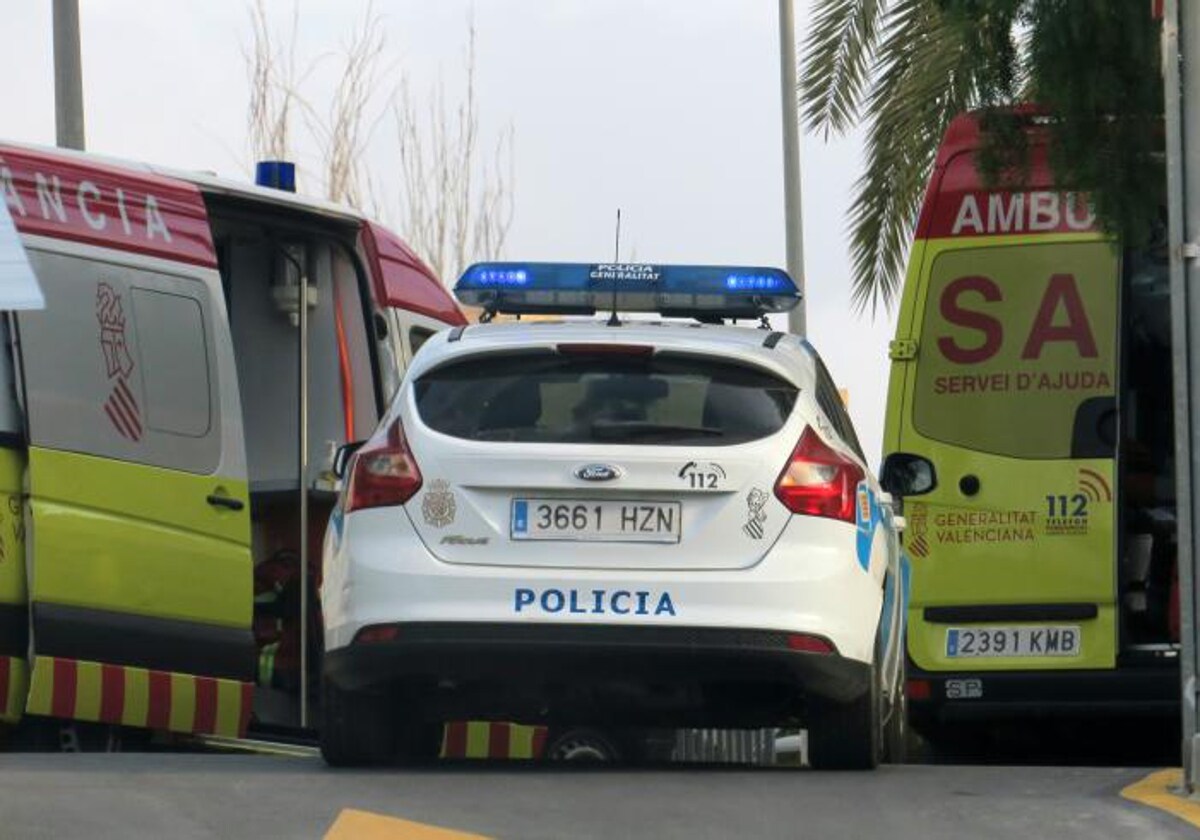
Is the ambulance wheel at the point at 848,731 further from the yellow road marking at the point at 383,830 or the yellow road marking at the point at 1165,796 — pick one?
the yellow road marking at the point at 383,830

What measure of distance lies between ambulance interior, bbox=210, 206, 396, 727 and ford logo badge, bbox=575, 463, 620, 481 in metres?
4.04

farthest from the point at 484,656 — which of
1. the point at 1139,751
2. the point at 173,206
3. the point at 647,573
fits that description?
the point at 1139,751

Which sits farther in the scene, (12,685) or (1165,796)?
(12,685)

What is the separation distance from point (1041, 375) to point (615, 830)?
413 cm

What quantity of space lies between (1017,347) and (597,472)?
2.96 metres

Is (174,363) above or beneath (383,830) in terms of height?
above

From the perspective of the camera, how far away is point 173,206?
36.6 ft

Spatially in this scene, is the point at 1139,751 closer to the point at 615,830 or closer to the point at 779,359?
the point at 779,359

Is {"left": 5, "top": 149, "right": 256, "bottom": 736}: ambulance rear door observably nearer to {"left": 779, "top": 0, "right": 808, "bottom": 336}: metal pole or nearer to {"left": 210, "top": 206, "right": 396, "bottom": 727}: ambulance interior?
{"left": 210, "top": 206, "right": 396, "bottom": 727}: ambulance interior

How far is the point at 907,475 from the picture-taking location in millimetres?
11438

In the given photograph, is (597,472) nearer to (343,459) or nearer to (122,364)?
(343,459)

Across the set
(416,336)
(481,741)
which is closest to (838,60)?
(416,336)

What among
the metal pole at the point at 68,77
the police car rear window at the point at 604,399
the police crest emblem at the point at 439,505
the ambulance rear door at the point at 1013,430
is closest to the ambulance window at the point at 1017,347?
the ambulance rear door at the point at 1013,430

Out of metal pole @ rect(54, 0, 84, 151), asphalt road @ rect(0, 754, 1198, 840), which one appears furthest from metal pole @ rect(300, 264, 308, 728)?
metal pole @ rect(54, 0, 84, 151)
